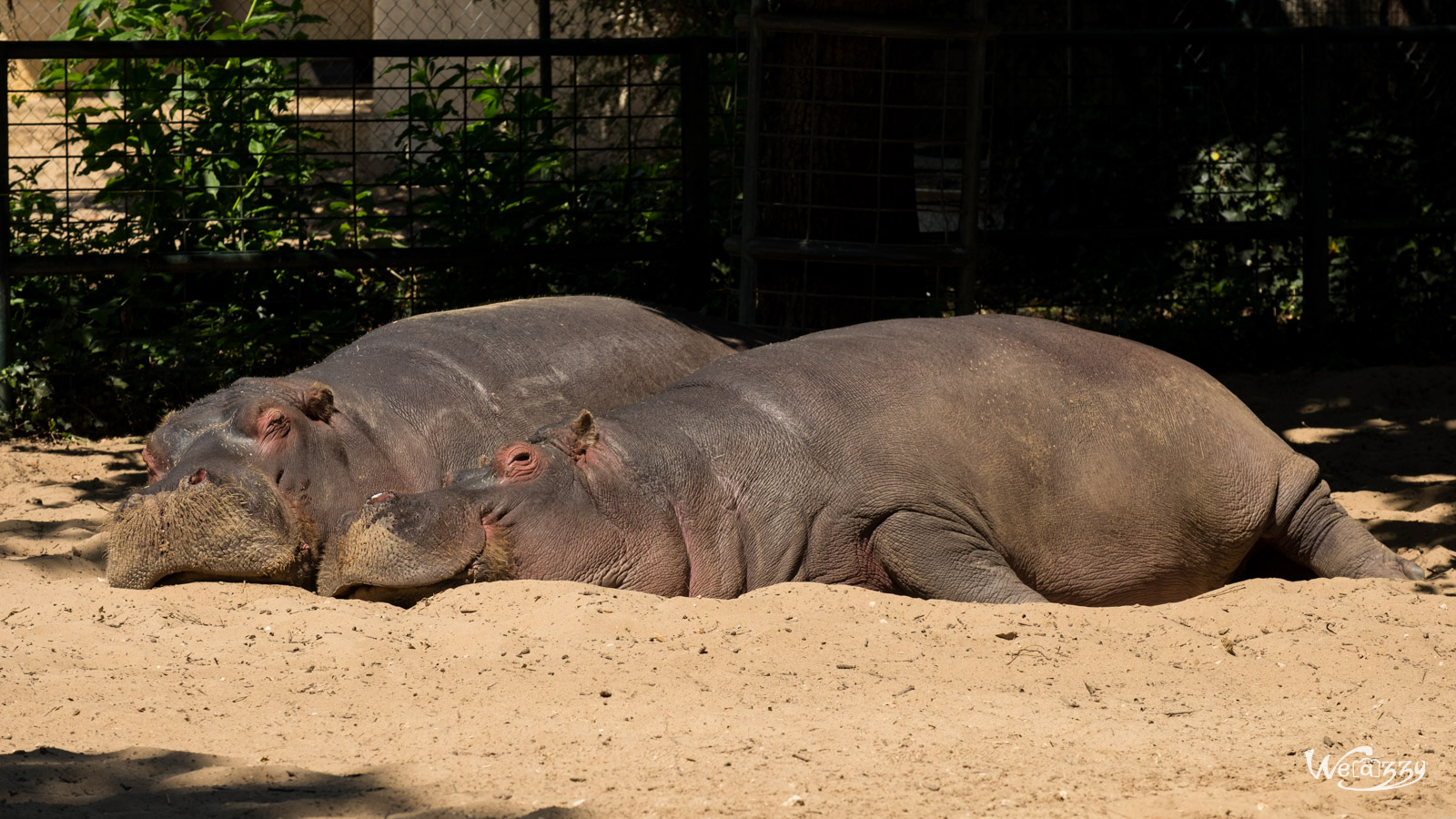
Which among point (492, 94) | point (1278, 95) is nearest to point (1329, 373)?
point (1278, 95)

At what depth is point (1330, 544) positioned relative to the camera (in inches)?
200

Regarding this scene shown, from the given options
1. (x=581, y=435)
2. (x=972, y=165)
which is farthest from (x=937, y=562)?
(x=972, y=165)

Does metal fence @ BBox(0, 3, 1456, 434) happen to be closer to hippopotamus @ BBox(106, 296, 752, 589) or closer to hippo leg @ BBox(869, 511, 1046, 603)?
hippopotamus @ BBox(106, 296, 752, 589)

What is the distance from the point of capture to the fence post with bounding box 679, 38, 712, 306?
7941mm

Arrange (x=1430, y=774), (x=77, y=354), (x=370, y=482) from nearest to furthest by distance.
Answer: (x=1430, y=774), (x=370, y=482), (x=77, y=354)

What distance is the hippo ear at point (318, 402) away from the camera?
15.6 ft

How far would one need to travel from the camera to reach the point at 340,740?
3293 mm

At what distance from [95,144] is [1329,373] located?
6.65 m

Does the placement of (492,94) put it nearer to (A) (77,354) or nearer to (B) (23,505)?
(A) (77,354)

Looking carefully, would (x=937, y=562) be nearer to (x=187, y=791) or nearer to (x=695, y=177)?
(x=187, y=791)

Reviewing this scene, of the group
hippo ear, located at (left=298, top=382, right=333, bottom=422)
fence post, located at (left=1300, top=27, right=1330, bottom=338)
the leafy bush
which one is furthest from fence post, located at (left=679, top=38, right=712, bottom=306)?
fence post, located at (left=1300, top=27, right=1330, bottom=338)

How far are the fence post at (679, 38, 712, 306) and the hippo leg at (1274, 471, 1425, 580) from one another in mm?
3734

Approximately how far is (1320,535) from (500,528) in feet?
9.14

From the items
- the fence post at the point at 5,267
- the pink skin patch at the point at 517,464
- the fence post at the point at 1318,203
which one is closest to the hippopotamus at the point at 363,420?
the pink skin patch at the point at 517,464
